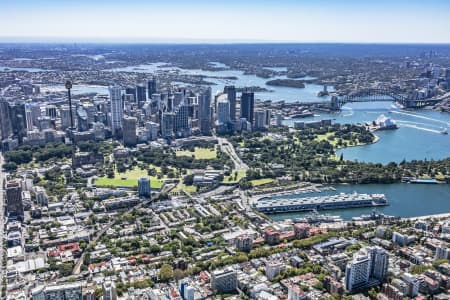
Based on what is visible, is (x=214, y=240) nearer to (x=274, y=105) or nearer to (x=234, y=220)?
(x=234, y=220)

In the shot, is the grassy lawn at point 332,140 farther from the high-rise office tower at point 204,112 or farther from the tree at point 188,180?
the tree at point 188,180

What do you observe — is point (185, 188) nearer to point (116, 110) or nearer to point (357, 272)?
point (357, 272)

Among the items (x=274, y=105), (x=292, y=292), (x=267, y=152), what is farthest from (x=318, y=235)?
(x=274, y=105)

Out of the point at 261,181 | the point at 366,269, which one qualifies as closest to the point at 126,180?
the point at 261,181

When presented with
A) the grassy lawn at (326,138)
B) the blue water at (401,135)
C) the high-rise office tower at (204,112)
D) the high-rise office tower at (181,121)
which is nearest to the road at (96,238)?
the high-rise office tower at (181,121)

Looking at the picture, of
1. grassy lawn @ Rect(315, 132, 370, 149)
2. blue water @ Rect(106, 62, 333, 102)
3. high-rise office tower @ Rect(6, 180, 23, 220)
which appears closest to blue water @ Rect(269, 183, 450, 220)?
grassy lawn @ Rect(315, 132, 370, 149)

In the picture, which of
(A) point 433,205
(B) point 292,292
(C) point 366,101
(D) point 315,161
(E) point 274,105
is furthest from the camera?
(C) point 366,101

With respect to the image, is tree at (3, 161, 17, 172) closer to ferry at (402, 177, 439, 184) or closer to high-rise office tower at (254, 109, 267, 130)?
high-rise office tower at (254, 109, 267, 130)
